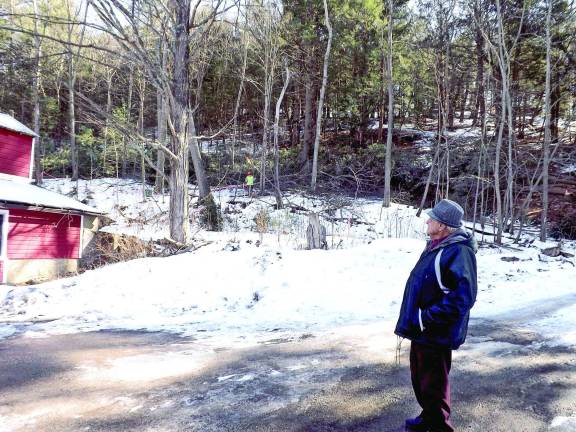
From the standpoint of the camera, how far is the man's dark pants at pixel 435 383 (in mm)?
2707

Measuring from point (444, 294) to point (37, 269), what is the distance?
655 inches

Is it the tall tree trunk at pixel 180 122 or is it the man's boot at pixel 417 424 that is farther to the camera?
the tall tree trunk at pixel 180 122

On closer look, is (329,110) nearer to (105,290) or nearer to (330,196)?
(330,196)

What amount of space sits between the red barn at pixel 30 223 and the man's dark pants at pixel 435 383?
578 inches

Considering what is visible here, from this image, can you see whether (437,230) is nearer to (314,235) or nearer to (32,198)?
(314,235)

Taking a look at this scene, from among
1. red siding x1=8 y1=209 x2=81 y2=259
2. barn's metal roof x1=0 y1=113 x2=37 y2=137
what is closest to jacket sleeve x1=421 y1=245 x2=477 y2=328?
red siding x1=8 y1=209 x2=81 y2=259

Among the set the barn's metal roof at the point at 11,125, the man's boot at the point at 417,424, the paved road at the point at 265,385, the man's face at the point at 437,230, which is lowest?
the paved road at the point at 265,385

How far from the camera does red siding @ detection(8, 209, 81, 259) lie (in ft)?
48.6

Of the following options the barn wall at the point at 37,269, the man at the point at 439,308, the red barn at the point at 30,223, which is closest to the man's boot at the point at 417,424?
the man at the point at 439,308

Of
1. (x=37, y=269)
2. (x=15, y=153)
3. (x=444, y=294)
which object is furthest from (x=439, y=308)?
(x=15, y=153)

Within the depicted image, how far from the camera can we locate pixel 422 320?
8.73 feet

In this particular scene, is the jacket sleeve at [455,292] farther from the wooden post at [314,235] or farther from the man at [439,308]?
the wooden post at [314,235]

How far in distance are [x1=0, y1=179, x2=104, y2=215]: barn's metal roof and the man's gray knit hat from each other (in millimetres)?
14615

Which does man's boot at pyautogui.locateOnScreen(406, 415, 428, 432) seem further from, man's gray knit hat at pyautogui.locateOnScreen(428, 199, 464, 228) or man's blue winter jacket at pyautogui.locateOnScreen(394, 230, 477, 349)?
man's gray knit hat at pyautogui.locateOnScreen(428, 199, 464, 228)
